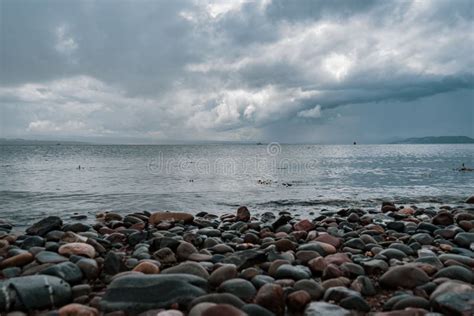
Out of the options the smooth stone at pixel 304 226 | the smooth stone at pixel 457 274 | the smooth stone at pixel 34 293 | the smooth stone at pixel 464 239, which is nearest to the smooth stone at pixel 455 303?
the smooth stone at pixel 457 274

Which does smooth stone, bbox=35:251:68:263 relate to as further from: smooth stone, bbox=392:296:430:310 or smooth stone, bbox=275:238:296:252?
smooth stone, bbox=392:296:430:310

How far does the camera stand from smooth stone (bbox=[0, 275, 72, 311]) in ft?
15.8

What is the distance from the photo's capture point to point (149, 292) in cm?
494

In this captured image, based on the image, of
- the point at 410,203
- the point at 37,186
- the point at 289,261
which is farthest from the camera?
the point at 37,186

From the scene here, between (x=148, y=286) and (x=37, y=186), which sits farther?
(x=37, y=186)

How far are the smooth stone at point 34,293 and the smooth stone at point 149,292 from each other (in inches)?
27.3

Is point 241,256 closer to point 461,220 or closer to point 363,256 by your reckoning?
point 363,256

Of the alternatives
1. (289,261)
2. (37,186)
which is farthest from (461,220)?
(37,186)

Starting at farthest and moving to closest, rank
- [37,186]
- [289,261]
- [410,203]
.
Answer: [37,186]
[410,203]
[289,261]

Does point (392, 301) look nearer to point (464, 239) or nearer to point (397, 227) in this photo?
point (464, 239)

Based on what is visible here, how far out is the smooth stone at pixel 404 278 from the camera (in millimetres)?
5539

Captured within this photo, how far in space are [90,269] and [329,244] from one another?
15.6 ft

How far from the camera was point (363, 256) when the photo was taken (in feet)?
23.6

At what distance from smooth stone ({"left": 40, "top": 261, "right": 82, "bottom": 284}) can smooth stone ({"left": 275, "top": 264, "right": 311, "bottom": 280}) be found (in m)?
3.13
